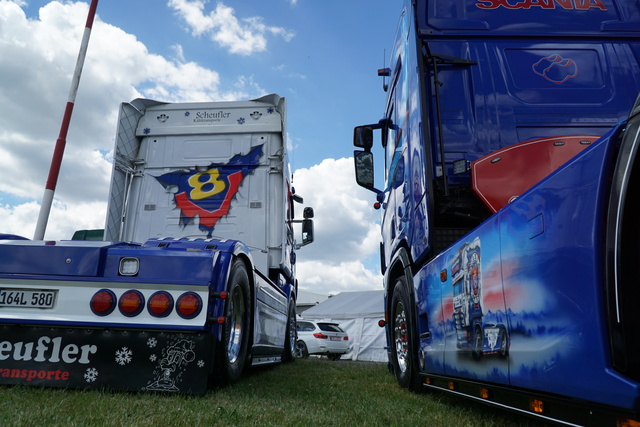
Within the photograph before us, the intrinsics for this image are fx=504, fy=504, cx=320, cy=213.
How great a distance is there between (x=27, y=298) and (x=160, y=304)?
2.69 feet

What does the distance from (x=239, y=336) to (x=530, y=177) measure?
2.44 m

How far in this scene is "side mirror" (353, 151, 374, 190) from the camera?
5.34 meters

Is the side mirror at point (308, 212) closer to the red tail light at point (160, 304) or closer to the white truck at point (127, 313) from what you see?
the white truck at point (127, 313)

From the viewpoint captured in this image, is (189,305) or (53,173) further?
(53,173)

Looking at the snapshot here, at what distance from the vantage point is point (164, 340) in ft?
10.3

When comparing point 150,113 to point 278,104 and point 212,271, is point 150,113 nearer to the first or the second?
point 278,104

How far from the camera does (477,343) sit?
2385 millimetres

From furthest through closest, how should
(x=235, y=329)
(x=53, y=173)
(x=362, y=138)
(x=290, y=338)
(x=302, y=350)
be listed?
(x=302, y=350) < (x=290, y=338) < (x=53, y=173) < (x=362, y=138) < (x=235, y=329)

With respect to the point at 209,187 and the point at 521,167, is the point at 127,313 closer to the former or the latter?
the point at 521,167

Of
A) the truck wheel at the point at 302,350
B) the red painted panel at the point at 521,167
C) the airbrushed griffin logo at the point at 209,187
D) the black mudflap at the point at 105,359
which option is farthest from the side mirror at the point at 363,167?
the truck wheel at the point at 302,350

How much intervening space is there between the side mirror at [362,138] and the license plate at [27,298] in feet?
10.6

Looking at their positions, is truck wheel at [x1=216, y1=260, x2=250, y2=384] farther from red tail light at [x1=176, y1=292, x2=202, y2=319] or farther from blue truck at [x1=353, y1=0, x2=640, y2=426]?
blue truck at [x1=353, y1=0, x2=640, y2=426]

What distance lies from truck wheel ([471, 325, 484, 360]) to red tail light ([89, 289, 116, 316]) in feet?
7.12

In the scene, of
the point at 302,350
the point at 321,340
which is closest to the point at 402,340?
the point at 302,350
